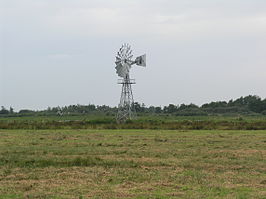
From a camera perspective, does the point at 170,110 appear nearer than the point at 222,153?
No

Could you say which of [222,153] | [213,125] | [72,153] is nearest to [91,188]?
[72,153]

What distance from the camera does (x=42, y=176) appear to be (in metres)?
15.2

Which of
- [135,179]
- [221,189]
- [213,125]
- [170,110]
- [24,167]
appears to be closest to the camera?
[221,189]

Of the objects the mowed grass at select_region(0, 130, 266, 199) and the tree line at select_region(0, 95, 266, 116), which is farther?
the tree line at select_region(0, 95, 266, 116)

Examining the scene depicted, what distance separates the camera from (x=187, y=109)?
433 ft

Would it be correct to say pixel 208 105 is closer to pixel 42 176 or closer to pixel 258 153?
pixel 258 153

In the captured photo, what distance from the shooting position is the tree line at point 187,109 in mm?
125938

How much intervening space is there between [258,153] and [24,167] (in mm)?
11915

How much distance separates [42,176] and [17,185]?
1767 mm

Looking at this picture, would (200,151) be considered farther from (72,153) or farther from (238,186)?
(238,186)

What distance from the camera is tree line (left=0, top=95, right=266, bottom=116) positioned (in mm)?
125938

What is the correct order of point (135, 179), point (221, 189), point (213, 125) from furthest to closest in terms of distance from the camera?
point (213, 125) → point (135, 179) → point (221, 189)

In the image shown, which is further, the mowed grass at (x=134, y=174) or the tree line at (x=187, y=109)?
the tree line at (x=187, y=109)

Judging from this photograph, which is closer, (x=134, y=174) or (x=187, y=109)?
(x=134, y=174)
